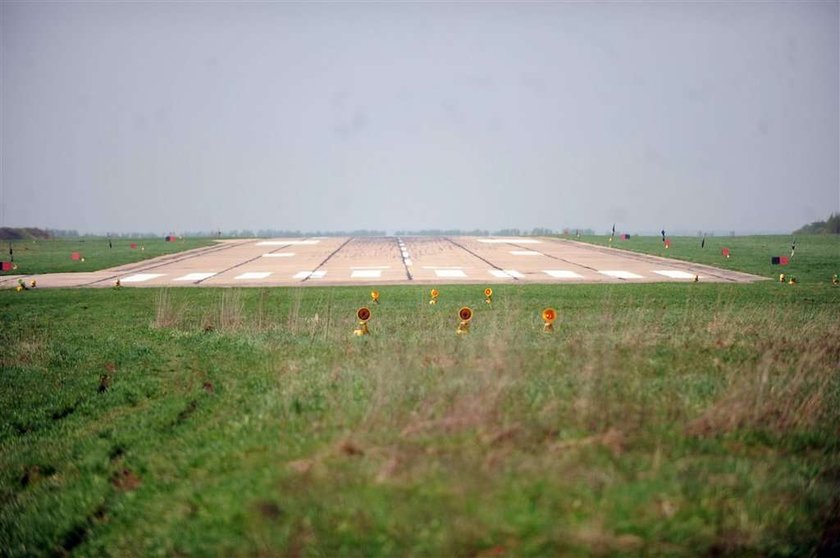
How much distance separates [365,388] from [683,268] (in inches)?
1378

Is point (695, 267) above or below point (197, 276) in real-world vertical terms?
above

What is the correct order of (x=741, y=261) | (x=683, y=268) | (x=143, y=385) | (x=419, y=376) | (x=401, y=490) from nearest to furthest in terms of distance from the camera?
(x=401, y=490)
(x=419, y=376)
(x=143, y=385)
(x=683, y=268)
(x=741, y=261)

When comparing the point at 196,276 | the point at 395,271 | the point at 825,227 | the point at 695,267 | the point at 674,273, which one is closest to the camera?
the point at 674,273

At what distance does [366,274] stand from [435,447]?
31260 millimetres

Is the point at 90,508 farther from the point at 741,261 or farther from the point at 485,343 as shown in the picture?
the point at 741,261

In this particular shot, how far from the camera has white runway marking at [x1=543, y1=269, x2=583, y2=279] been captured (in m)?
35.6

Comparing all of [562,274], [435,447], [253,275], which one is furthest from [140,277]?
[435,447]

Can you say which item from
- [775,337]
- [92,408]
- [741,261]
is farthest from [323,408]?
[741,261]

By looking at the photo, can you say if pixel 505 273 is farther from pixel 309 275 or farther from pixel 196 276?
pixel 196 276

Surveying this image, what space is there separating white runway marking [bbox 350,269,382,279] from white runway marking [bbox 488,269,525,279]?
21.5 feet

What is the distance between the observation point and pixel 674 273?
37.6 m

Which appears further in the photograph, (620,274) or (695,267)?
(695,267)

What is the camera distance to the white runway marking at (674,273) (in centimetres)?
3521

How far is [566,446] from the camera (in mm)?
7879
